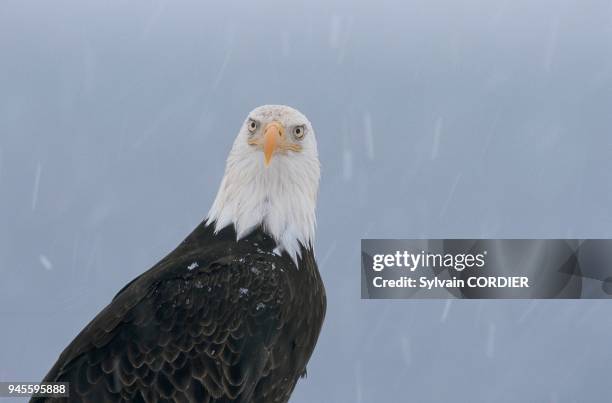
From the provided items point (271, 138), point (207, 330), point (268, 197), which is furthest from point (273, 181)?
point (207, 330)

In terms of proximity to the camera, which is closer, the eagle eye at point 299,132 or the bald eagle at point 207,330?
the bald eagle at point 207,330

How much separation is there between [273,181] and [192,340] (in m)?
0.94

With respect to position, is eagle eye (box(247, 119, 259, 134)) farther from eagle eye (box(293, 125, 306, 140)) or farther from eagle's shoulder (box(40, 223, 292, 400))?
eagle's shoulder (box(40, 223, 292, 400))

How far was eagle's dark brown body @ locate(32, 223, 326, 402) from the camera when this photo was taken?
15.1 feet

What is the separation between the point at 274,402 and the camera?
15.6 ft

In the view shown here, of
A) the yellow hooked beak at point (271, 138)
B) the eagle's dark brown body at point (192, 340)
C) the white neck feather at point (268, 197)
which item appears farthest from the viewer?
the white neck feather at point (268, 197)

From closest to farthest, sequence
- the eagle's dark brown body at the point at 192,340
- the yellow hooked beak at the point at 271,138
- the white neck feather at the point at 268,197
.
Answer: the eagle's dark brown body at the point at 192,340 → the yellow hooked beak at the point at 271,138 → the white neck feather at the point at 268,197

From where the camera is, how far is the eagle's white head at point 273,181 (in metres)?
5.07

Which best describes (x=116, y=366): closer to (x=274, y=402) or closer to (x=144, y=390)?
(x=144, y=390)

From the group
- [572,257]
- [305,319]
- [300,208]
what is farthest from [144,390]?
[572,257]

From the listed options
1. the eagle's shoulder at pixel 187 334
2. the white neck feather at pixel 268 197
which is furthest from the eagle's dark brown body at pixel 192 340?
the white neck feather at pixel 268 197

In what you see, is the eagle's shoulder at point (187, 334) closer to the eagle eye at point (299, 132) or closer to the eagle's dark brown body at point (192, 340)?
the eagle's dark brown body at point (192, 340)

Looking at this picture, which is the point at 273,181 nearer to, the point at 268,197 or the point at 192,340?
the point at 268,197

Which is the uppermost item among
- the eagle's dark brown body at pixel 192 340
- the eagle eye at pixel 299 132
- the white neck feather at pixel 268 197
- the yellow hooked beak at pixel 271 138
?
the eagle eye at pixel 299 132
